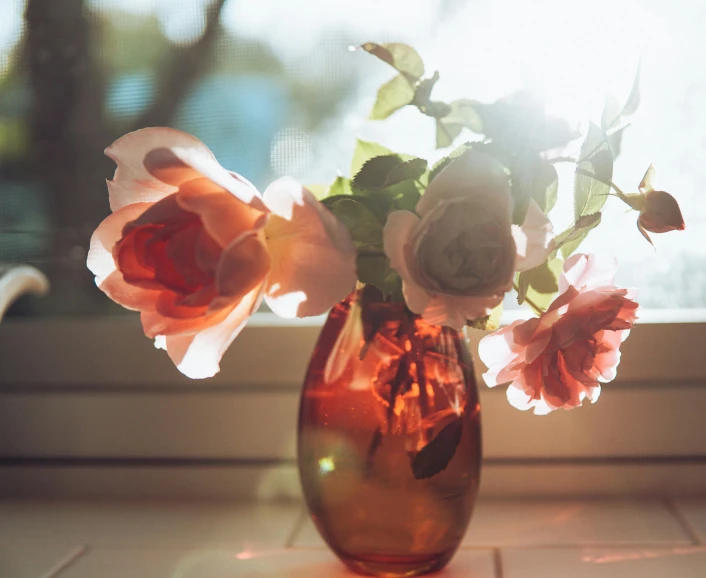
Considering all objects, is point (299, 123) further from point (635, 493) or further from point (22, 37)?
point (635, 493)

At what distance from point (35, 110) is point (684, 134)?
28.9 inches

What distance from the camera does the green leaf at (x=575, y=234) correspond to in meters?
0.48

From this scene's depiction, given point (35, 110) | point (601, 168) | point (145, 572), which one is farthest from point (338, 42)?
point (145, 572)

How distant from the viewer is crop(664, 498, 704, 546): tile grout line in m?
0.68

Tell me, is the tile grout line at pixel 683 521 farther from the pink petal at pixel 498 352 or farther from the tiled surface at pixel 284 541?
the pink petal at pixel 498 352

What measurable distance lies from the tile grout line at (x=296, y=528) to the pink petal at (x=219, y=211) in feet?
1.20

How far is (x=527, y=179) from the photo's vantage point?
47 centimetres

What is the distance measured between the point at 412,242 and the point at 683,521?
469 mm

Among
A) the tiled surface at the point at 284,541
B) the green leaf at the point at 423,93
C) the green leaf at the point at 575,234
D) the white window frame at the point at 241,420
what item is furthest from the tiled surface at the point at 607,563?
the green leaf at the point at 423,93

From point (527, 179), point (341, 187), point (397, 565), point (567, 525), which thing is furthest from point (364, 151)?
point (567, 525)

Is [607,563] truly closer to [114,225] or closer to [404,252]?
[404,252]

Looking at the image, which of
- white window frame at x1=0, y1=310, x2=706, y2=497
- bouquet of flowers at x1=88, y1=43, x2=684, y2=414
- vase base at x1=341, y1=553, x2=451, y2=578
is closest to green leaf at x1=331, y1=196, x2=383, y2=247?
bouquet of flowers at x1=88, y1=43, x2=684, y2=414

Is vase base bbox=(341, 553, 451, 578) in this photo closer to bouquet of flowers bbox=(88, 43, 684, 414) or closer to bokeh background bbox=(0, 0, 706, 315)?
bouquet of flowers bbox=(88, 43, 684, 414)

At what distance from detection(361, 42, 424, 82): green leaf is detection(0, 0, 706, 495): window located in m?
0.24
